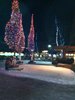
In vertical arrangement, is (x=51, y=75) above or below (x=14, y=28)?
below

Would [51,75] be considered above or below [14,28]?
below

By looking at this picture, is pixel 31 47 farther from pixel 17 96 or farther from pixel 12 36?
pixel 17 96

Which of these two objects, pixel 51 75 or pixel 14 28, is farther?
pixel 14 28

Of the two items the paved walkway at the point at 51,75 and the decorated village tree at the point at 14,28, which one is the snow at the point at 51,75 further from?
the decorated village tree at the point at 14,28

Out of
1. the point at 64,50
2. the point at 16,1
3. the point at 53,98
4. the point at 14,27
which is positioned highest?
the point at 16,1

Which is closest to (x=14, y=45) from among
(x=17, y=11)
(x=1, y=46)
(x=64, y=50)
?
(x=17, y=11)

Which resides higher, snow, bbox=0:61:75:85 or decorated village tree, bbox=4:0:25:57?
decorated village tree, bbox=4:0:25:57

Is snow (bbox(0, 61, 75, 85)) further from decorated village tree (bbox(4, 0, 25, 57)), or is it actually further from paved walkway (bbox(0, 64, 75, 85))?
decorated village tree (bbox(4, 0, 25, 57))

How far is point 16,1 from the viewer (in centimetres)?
4638

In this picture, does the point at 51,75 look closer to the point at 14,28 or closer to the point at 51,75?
the point at 51,75

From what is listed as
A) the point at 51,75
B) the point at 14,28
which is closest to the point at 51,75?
the point at 51,75

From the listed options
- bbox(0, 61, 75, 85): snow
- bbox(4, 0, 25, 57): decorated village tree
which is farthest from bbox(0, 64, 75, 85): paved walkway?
bbox(4, 0, 25, 57): decorated village tree

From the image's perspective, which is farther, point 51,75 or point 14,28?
point 14,28

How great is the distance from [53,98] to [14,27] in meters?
37.2
